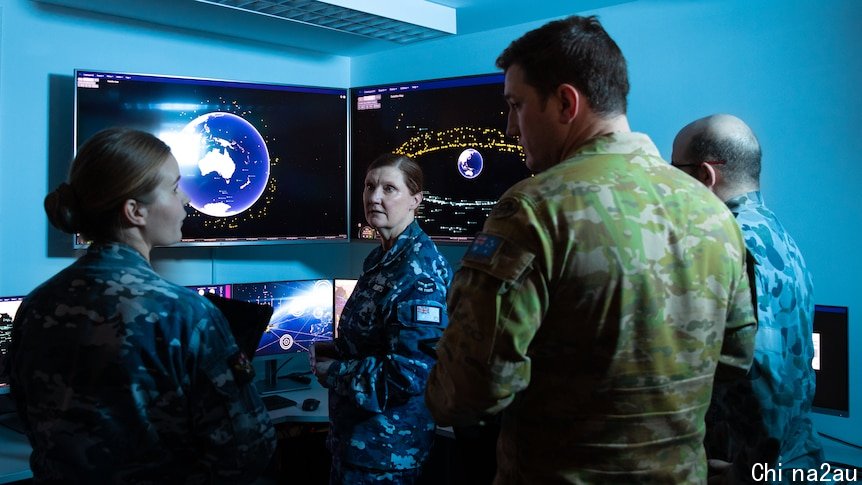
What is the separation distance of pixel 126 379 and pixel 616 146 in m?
0.90

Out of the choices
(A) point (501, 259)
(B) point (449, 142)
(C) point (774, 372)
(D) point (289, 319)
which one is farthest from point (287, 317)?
(A) point (501, 259)

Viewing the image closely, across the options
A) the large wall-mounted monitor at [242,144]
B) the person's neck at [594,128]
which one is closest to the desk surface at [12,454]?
the large wall-mounted monitor at [242,144]

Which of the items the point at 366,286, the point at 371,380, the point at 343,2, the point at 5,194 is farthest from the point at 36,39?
the point at 371,380

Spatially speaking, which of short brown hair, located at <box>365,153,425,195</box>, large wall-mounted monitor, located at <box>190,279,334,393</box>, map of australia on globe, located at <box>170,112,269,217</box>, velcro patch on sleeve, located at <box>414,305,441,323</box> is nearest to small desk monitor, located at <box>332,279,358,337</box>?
large wall-mounted monitor, located at <box>190,279,334,393</box>

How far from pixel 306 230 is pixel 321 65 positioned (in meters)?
0.91

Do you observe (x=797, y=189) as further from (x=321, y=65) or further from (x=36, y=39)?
(x=36, y=39)

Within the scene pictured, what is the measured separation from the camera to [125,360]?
1.21 m

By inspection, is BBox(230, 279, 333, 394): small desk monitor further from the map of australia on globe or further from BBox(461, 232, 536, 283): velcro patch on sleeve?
BBox(461, 232, 536, 283): velcro patch on sleeve

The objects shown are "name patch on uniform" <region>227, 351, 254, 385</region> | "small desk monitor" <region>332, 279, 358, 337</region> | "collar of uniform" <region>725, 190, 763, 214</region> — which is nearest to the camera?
"name patch on uniform" <region>227, 351, 254, 385</region>

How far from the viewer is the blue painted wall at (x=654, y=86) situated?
7.59 ft

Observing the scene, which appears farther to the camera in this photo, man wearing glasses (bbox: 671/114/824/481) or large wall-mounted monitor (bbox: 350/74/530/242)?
large wall-mounted monitor (bbox: 350/74/530/242)

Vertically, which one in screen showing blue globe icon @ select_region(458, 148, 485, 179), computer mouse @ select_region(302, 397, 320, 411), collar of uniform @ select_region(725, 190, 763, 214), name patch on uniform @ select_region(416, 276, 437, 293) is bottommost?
computer mouse @ select_region(302, 397, 320, 411)

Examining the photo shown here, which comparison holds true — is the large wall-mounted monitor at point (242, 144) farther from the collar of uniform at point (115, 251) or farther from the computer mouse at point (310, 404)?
the collar of uniform at point (115, 251)

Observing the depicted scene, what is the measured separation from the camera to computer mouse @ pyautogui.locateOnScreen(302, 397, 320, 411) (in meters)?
2.78
